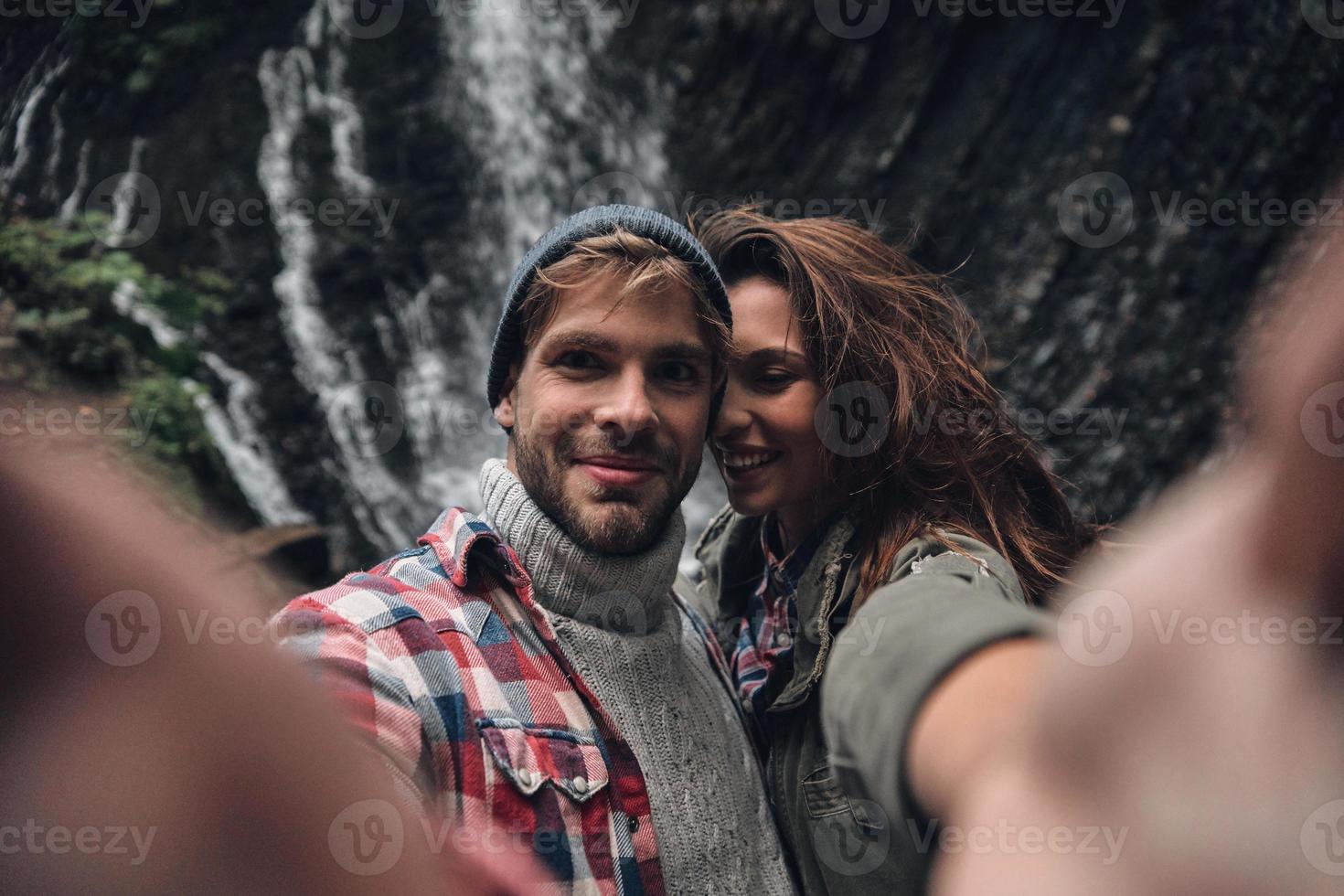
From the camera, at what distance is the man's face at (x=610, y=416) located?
213 centimetres

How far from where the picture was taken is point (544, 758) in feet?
5.78

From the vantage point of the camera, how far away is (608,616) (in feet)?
6.99

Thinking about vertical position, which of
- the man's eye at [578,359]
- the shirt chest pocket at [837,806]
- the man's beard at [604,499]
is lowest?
the shirt chest pocket at [837,806]

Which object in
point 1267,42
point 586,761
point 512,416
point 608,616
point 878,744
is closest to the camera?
point 878,744

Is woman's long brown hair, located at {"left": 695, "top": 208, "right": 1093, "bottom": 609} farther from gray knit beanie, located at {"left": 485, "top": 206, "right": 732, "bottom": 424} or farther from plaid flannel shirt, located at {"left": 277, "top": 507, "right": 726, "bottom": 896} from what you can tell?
plaid flannel shirt, located at {"left": 277, "top": 507, "right": 726, "bottom": 896}

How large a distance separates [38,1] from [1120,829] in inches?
262

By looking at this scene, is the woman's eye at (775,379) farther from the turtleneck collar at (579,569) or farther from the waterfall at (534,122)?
the waterfall at (534,122)

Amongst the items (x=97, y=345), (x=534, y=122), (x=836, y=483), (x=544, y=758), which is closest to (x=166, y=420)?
(x=97, y=345)

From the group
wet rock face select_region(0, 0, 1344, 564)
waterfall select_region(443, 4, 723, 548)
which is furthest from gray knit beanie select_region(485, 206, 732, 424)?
waterfall select_region(443, 4, 723, 548)

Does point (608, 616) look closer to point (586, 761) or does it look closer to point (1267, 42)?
point (586, 761)

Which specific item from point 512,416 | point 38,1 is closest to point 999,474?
point 512,416

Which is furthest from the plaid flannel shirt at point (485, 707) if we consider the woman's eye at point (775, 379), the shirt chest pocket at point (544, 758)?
the woman's eye at point (775, 379)

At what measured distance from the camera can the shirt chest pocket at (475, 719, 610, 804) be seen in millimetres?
1694

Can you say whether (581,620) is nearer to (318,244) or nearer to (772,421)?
(772,421)
